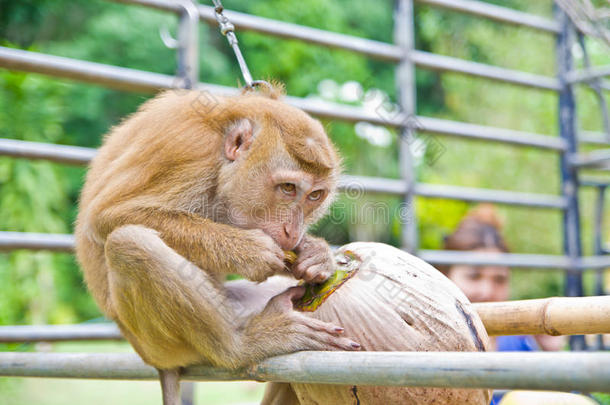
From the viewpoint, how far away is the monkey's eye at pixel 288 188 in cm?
223

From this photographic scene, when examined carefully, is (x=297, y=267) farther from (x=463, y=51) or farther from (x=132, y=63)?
(x=463, y=51)

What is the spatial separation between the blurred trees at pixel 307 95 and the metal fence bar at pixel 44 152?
21.5ft

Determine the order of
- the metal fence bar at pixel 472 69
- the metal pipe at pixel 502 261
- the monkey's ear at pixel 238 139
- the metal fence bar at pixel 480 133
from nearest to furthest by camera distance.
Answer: the monkey's ear at pixel 238 139
the metal pipe at pixel 502 261
the metal fence bar at pixel 480 133
the metal fence bar at pixel 472 69

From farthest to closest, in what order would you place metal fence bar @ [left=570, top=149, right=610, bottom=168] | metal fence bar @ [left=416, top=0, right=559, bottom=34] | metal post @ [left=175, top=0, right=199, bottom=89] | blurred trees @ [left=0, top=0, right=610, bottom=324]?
blurred trees @ [left=0, top=0, right=610, bottom=324]
metal fence bar @ [left=570, top=149, right=610, bottom=168]
metal fence bar @ [left=416, top=0, right=559, bottom=34]
metal post @ [left=175, top=0, right=199, bottom=89]

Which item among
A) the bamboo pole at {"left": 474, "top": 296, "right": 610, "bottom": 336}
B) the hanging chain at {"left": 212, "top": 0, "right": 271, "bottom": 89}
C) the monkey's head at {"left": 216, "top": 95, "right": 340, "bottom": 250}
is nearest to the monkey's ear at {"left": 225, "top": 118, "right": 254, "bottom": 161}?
the monkey's head at {"left": 216, "top": 95, "right": 340, "bottom": 250}

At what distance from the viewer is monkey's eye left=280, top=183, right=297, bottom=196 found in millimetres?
2234

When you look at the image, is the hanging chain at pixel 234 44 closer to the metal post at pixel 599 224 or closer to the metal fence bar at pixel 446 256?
the metal fence bar at pixel 446 256

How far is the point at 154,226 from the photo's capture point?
196 cm

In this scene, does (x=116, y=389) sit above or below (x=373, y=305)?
below

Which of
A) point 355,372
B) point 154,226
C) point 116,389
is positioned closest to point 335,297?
point 355,372

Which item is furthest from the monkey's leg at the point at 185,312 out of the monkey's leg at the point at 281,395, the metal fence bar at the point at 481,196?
the metal fence bar at the point at 481,196

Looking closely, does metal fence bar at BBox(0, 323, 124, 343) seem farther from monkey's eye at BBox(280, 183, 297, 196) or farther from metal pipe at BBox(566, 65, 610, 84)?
metal pipe at BBox(566, 65, 610, 84)

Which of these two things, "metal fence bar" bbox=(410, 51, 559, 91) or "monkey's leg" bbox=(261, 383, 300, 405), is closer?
"monkey's leg" bbox=(261, 383, 300, 405)

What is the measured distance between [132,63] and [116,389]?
9.77m
